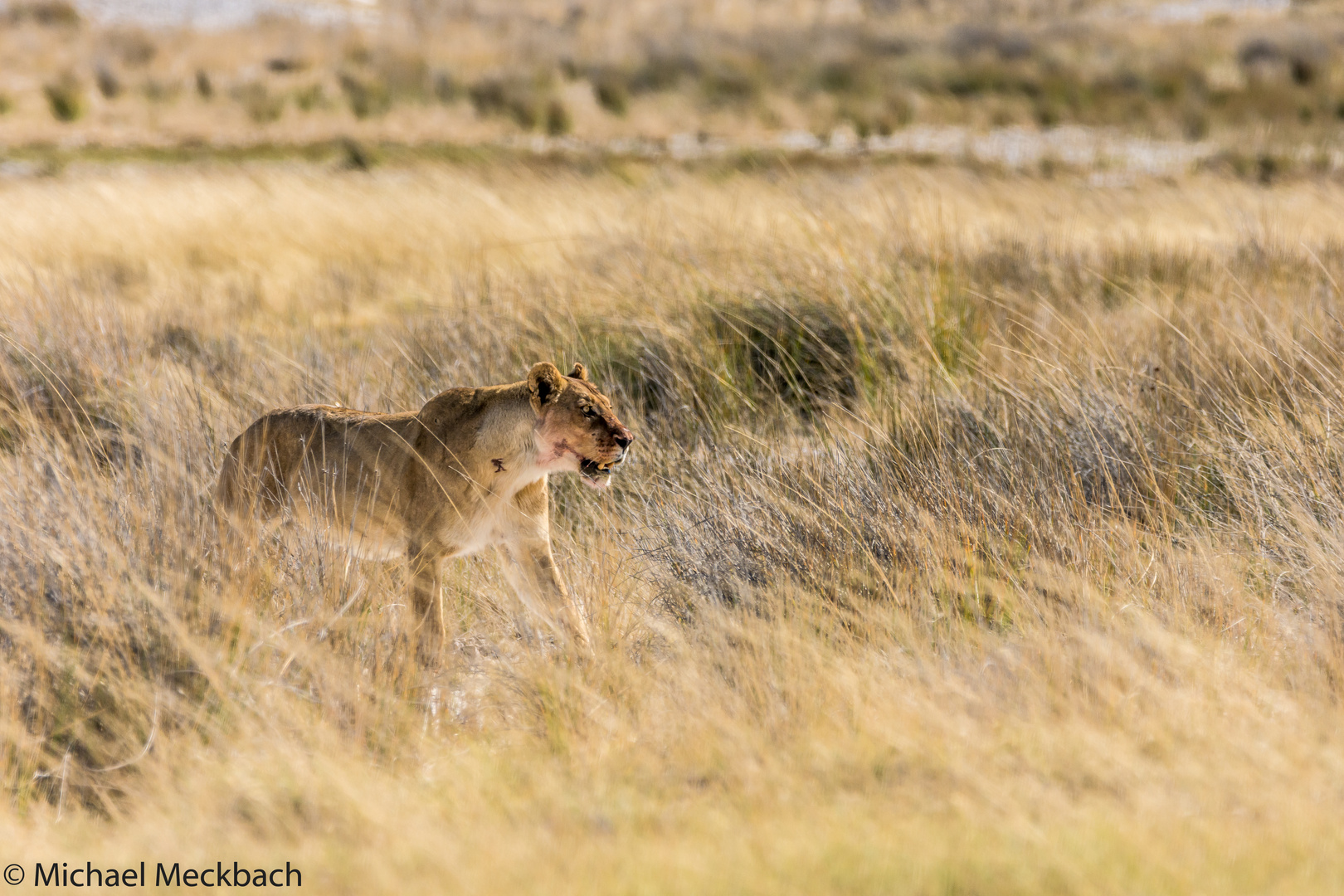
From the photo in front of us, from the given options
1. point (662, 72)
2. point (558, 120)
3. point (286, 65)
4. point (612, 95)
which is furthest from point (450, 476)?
point (286, 65)

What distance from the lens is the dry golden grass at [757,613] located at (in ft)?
8.26

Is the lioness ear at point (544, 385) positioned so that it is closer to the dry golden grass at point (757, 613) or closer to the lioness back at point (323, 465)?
the lioness back at point (323, 465)

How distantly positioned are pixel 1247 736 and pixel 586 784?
1470 millimetres

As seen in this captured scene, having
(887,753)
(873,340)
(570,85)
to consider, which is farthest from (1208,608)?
(570,85)

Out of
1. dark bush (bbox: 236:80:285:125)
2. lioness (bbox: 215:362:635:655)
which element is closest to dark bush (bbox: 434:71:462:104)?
dark bush (bbox: 236:80:285:125)

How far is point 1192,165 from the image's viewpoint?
1457 centimetres

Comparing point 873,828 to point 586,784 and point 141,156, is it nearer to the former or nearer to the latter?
point 586,784

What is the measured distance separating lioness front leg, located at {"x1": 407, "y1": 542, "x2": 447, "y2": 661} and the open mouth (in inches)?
18.5

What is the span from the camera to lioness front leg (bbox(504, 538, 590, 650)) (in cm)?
353

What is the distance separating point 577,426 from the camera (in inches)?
133

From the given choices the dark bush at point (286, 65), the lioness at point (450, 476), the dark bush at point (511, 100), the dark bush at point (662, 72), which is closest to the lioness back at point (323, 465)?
the lioness at point (450, 476)

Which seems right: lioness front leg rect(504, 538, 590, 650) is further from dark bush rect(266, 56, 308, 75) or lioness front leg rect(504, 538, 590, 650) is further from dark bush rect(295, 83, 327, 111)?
dark bush rect(266, 56, 308, 75)

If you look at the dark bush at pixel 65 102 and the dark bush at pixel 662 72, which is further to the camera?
the dark bush at pixel 662 72

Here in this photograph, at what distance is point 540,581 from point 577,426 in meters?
0.52
